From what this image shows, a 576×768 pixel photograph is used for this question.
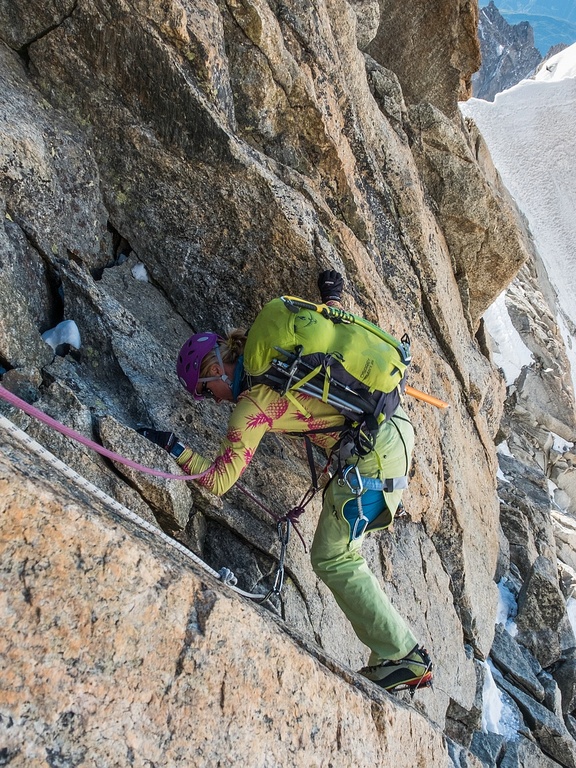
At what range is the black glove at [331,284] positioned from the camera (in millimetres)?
6988

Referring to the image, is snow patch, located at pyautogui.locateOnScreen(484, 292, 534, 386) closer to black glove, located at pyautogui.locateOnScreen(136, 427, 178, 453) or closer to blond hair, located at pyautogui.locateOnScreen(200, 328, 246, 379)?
blond hair, located at pyautogui.locateOnScreen(200, 328, 246, 379)

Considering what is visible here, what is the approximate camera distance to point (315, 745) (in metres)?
3.63

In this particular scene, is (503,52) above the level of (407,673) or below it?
above

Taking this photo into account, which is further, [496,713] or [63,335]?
[496,713]

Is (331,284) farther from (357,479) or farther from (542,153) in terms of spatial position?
(542,153)

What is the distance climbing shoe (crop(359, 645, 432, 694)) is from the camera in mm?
5840

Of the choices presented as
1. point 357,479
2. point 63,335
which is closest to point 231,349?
point 63,335

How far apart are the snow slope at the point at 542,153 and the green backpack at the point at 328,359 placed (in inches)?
2850

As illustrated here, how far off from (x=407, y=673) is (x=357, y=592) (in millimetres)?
941

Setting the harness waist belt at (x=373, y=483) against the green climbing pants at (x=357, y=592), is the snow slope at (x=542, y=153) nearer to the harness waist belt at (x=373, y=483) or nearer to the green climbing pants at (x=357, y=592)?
the harness waist belt at (x=373, y=483)

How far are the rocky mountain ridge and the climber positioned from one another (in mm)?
499

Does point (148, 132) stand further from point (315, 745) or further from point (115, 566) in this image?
point (315, 745)

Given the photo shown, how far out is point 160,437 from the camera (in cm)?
579

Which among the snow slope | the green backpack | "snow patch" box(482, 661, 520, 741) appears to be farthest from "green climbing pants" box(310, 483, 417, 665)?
the snow slope
